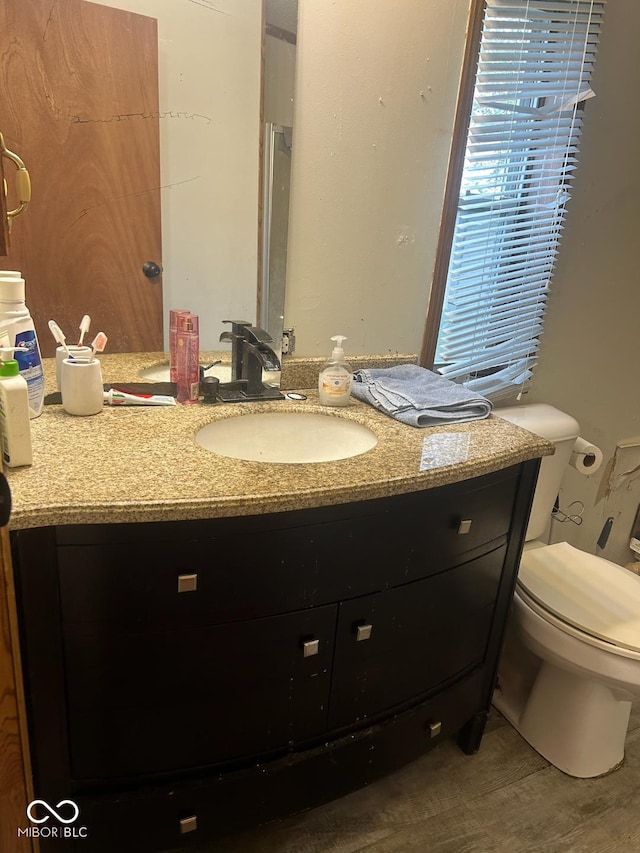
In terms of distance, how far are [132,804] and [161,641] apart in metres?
0.34

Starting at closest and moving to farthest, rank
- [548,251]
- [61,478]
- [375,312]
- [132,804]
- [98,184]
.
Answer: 1. [61,478]
2. [132,804]
3. [98,184]
4. [375,312]
5. [548,251]

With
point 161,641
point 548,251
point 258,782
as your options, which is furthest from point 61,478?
point 548,251

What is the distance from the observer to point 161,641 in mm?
943

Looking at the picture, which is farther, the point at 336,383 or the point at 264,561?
the point at 336,383

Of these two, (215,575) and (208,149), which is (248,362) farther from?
(215,575)

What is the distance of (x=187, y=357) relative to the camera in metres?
1.26

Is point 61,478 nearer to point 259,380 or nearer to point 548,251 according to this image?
point 259,380

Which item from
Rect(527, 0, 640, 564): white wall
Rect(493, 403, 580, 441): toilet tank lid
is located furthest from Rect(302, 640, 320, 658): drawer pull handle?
Rect(527, 0, 640, 564): white wall

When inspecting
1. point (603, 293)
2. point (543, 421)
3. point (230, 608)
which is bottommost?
point (230, 608)

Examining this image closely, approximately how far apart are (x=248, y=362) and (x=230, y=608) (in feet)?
1.94

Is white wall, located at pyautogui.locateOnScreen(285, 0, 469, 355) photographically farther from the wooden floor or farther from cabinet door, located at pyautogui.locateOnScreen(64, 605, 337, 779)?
the wooden floor

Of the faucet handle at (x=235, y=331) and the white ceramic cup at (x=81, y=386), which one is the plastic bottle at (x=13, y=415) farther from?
the faucet handle at (x=235, y=331)

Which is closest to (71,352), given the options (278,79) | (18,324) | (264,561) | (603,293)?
(18,324)

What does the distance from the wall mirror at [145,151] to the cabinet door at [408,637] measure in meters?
0.72
